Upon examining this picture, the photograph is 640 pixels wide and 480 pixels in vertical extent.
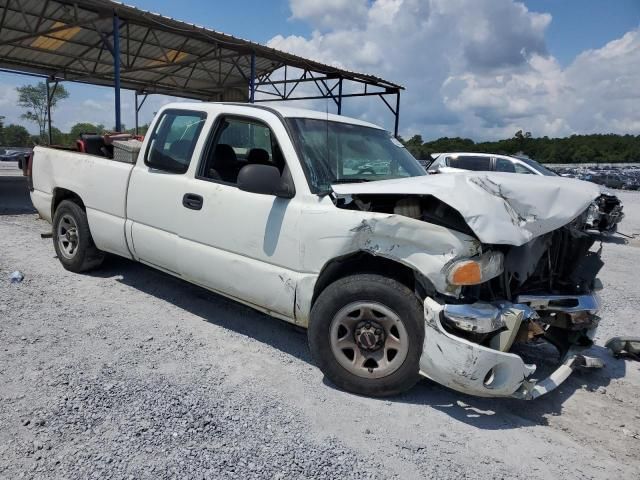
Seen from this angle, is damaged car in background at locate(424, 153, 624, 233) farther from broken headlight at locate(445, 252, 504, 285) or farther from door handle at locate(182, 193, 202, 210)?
broken headlight at locate(445, 252, 504, 285)

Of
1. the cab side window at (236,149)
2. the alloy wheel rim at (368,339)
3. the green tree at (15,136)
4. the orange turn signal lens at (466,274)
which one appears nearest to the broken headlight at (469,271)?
the orange turn signal lens at (466,274)

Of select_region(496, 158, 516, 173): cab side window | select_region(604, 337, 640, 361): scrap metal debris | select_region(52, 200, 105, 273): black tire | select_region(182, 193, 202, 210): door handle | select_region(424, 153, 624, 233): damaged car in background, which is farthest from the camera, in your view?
select_region(496, 158, 516, 173): cab side window

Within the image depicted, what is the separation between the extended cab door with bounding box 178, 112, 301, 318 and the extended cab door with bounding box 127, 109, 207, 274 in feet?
0.45

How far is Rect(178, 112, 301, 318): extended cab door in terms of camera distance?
342cm

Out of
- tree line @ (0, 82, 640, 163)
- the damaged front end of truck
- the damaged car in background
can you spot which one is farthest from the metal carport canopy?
tree line @ (0, 82, 640, 163)

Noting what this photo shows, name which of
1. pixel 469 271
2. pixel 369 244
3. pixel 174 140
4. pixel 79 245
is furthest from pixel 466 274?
pixel 79 245

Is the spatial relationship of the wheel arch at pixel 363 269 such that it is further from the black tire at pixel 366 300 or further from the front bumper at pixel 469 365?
the front bumper at pixel 469 365

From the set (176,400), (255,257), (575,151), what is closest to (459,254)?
(255,257)

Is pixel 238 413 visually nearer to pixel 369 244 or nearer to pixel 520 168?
pixel 369 244

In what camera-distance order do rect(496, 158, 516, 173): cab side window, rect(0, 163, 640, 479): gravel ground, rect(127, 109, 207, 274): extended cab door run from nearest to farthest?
rect(0, 163, 640, 479): gravel ground < rect(127, 109, 207, 274): extended cab door < rect(496, 158, 516, 173): cab side window

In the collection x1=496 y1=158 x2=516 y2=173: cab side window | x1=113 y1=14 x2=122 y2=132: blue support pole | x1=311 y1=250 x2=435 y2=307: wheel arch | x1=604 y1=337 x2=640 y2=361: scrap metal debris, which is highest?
x1=113 y1=14 x2=122 y2=132: blue support pole

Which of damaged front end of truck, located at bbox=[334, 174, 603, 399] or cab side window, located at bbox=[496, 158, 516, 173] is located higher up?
cab side window, located at bbox=[496, 158, 516, 173]

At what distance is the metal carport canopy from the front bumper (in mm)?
10860

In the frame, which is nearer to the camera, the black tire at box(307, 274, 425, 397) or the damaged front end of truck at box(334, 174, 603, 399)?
the damaged front end of truck at box(334, 174, 603, 399)
